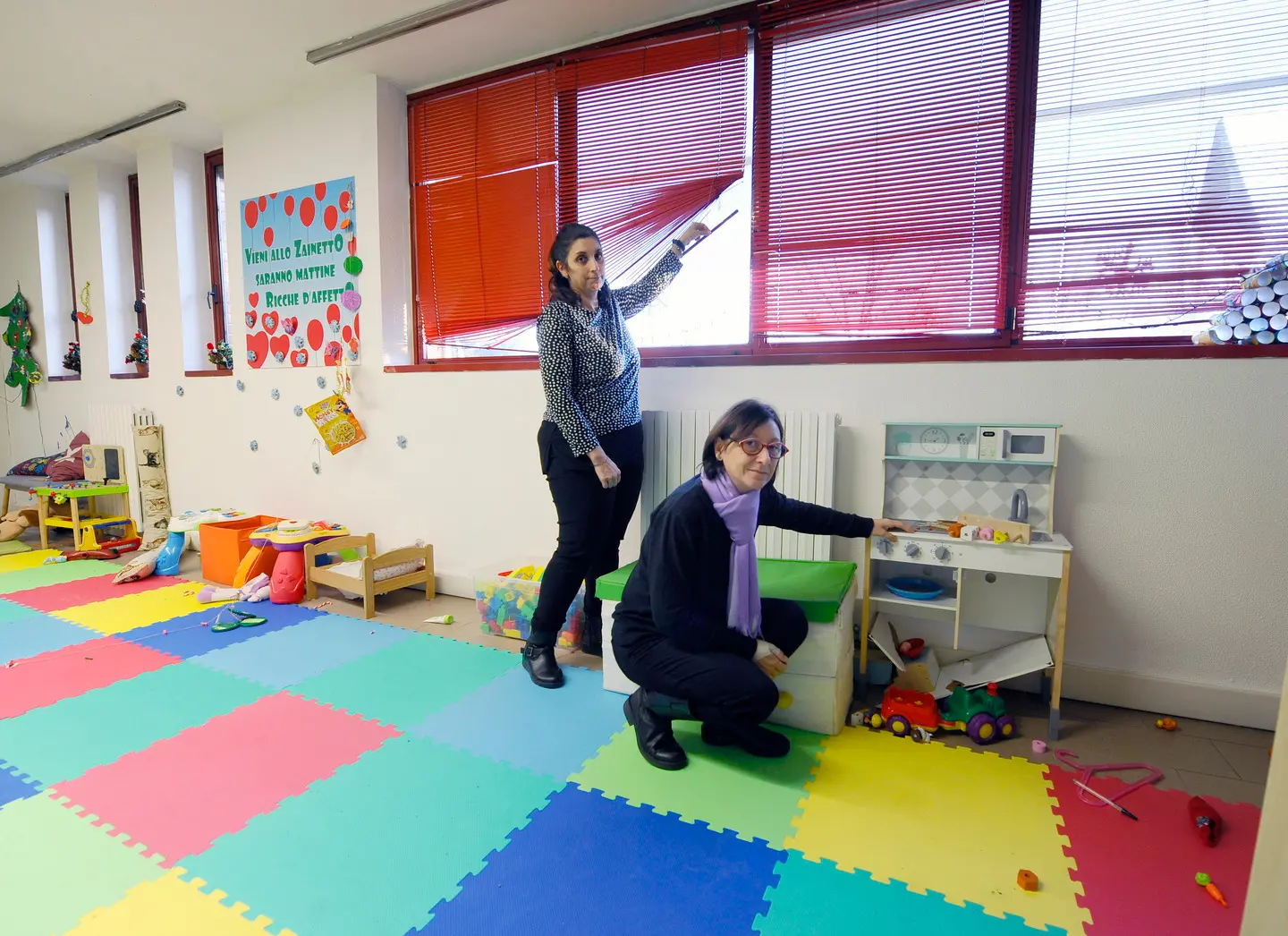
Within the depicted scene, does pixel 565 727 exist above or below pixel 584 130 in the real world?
below

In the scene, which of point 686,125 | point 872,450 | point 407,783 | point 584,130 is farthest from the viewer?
point 584,130

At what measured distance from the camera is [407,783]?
1.81 metres

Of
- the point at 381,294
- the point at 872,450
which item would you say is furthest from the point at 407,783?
the point at 381,294

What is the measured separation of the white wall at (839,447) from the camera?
2.14 meters

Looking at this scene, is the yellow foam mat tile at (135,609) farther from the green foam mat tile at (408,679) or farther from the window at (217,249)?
the window at (217,249)

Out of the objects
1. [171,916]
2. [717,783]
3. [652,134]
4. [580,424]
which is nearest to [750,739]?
[717,783]

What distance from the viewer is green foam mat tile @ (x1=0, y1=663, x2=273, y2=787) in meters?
1.95

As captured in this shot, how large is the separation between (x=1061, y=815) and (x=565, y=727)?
134 centimetres

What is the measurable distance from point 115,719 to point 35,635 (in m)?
1.22

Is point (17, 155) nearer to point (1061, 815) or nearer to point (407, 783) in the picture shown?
point (407, 783)

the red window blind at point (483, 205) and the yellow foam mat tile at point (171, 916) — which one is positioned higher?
the red window blind at point (483, 205)

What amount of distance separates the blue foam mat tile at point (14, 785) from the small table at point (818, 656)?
5.40ft

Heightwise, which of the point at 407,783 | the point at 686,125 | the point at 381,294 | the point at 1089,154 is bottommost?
the point at 407,783

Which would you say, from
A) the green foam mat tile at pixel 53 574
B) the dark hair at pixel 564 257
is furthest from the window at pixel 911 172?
the green foam mat tile at pixel 53 574
